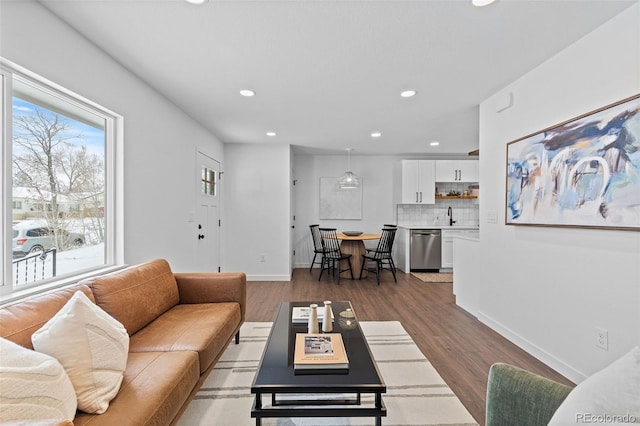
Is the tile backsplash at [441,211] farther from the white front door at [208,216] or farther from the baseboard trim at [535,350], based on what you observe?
the white front door at [208,216]

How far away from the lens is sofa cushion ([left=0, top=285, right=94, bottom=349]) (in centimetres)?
116

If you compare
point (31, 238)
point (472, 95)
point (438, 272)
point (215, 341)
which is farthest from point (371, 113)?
point (438, 272)

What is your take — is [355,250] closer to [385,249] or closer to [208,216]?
[385,249]

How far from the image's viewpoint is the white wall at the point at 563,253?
5.82ft

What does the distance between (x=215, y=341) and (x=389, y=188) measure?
A: 527 cm

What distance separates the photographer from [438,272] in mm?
5898

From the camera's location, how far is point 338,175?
21.1ft

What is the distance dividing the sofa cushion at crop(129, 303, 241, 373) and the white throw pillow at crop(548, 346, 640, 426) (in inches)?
65.0

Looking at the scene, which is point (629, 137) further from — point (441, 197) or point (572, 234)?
point (441, 197)

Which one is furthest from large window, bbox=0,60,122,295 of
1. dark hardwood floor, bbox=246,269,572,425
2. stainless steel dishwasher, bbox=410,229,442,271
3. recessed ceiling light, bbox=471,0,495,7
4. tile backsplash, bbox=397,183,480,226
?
tile backsplash, bbox=397,183,480,226

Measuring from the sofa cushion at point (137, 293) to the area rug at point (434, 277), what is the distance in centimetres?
420

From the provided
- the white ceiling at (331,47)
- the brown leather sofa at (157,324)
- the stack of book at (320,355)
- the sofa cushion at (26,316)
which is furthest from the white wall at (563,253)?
the sofa cushion at (26,316)

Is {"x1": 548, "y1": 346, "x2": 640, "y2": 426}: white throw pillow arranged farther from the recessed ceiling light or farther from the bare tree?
the bare tree

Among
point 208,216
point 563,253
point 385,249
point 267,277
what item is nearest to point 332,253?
point 385,249
